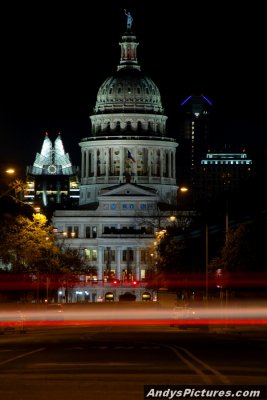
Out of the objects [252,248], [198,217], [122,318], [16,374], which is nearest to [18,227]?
[252,248]

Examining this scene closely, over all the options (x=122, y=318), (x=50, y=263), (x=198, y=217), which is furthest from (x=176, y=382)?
(x=198, y=217)

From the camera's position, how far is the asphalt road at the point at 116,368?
29.0m

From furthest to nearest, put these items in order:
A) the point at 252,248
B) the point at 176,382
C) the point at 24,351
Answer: the point at 252,248 < the point at 24,351 < the point at 176,382

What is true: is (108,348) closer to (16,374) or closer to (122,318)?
(16,374)

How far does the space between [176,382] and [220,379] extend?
1.13 m

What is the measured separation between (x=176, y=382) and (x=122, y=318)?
81676 millimetres

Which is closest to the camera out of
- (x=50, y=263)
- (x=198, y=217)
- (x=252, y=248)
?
(x=252, y=248)

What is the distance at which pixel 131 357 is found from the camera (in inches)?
1674

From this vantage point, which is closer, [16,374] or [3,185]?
[16,374]

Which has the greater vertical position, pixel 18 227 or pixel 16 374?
pixel 18 227

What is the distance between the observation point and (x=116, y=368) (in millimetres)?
36438

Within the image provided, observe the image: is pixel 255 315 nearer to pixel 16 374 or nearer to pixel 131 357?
pixel 131 357

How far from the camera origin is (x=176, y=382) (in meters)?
30.5

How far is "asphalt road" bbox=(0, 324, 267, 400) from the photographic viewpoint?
28969mm
